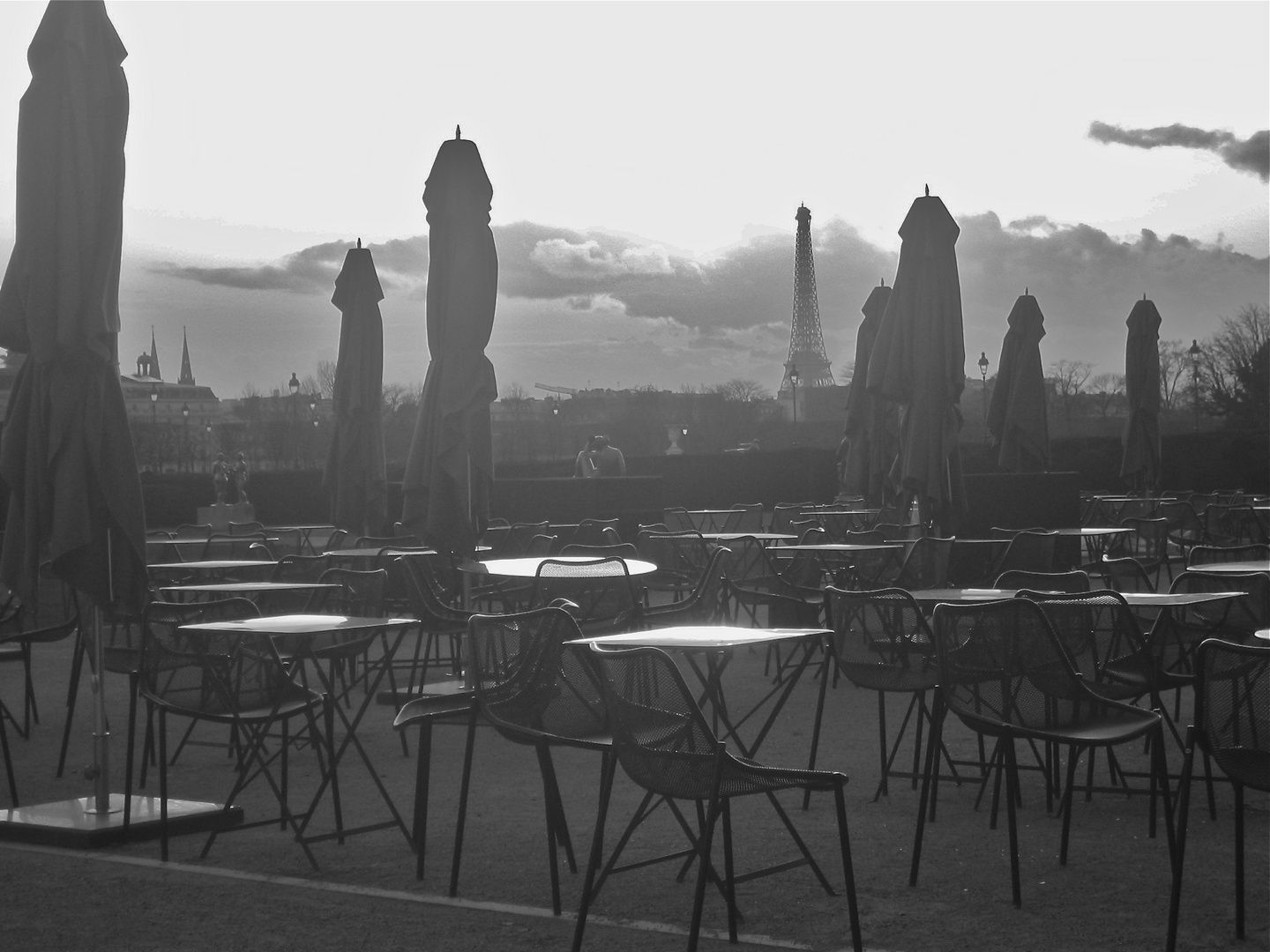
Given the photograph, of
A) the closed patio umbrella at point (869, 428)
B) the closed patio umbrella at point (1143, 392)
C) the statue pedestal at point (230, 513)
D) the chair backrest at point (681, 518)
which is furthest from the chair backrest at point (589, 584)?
the statue pedestal at point (230, 513)

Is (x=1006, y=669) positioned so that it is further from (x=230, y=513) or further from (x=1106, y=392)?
(x=1106, y=392)

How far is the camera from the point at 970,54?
9867mm

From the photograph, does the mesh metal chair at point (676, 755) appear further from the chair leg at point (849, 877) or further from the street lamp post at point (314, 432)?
the street lamp post at point (314, 432)

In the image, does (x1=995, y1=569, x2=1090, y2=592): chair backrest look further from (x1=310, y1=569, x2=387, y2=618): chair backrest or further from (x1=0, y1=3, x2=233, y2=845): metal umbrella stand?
(x1=0, y1=3, x2=233, y2=845): metal umbrella stand

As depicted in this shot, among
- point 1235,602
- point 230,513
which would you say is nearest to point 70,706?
point 1235,602

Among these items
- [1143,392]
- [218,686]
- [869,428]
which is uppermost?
[1143,392]

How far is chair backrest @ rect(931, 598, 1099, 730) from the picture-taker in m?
4.49

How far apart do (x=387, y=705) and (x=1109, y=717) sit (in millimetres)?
5256

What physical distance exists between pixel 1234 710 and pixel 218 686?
3634 mm

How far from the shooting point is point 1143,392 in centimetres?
1661

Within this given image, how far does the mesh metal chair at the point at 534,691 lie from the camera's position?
4.32 meters

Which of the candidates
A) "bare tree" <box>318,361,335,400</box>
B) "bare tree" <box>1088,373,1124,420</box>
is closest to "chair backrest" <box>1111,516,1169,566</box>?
"bare tree" <box>1088,373,1124,420</box>

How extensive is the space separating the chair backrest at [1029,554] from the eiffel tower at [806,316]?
76.7m

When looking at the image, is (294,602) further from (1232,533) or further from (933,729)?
(1232,533)
